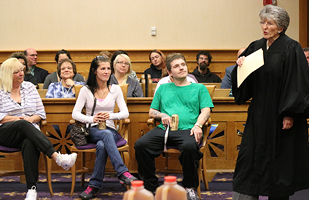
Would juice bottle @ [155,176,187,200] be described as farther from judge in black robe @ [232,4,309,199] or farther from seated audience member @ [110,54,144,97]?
seated audience member @ [110,54,144,97]

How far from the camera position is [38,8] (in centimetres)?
701

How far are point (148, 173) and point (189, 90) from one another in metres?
0.83

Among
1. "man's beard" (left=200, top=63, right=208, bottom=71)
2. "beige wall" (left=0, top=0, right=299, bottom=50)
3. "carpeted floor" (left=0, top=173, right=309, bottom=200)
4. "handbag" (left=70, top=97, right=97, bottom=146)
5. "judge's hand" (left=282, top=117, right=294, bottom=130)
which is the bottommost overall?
"carpeted floor" (left=0, top=173, right=309, bottom=200)

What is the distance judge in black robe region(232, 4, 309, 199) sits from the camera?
220 centimetres

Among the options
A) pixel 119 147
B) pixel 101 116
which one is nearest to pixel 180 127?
pixel 119 147

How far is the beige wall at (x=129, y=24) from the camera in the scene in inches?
276

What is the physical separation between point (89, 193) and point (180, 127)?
96 centimetres

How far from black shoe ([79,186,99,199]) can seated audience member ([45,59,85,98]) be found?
1.44m

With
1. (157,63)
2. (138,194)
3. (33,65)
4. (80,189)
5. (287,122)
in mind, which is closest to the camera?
(138,194)

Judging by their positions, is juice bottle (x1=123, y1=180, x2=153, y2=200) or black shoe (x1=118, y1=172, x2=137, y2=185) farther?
black shoe (x1=118, y1=172, x2=137, y2=185)

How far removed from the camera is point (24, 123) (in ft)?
10.6

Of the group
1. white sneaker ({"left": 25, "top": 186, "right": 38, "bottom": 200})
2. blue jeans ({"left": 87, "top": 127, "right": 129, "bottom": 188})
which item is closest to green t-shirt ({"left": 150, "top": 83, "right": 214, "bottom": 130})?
blue jeans ({"left": 87, "top": 127, "right": 129, "bottom": 188})

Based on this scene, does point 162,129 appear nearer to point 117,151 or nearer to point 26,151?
point 117,151

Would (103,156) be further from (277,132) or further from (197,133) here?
(277,132)
